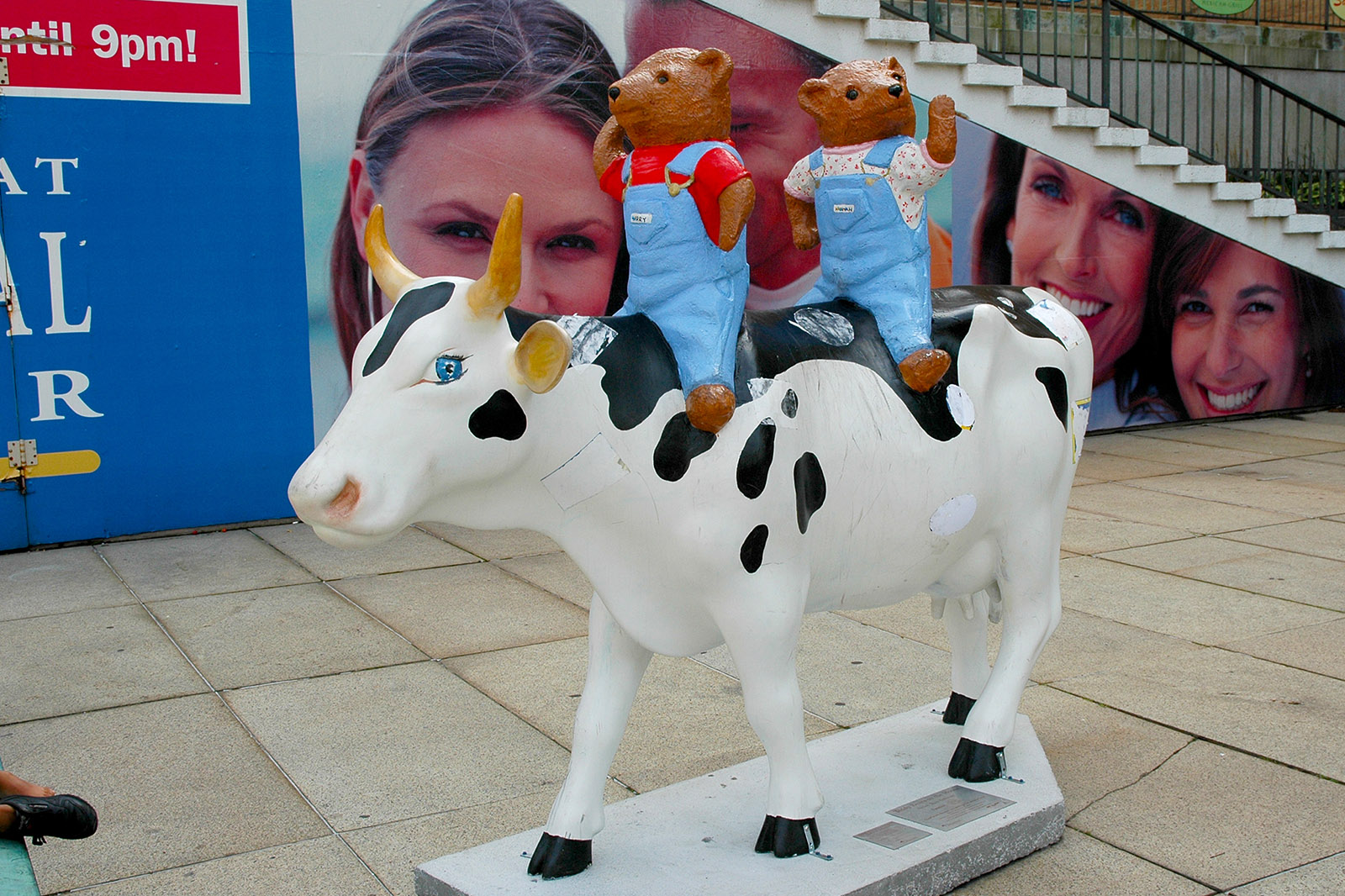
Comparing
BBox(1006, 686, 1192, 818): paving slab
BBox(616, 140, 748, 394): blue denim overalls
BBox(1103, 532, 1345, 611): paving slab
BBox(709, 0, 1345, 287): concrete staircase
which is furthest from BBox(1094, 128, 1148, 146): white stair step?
BBox(616, 140, 748, 394): blue denim overalls

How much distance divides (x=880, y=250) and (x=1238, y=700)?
2481 mm

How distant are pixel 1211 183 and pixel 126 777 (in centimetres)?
1013

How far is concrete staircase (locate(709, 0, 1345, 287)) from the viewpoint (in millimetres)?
9234

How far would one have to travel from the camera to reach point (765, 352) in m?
2.98

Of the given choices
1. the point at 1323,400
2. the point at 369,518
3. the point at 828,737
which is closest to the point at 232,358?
the point at 828,737

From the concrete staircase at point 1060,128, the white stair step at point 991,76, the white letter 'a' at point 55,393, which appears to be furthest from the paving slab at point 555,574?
the white stair step at point 991,76

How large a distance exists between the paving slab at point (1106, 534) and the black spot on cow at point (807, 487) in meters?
4.23

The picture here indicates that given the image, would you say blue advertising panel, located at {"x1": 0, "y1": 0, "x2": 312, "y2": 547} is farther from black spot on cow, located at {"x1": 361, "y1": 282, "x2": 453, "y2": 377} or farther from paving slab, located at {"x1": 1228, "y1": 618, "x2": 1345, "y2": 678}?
paving slab, located at {"x1": 1228, "y1": 618, "x2": 1345, "y2": 678}

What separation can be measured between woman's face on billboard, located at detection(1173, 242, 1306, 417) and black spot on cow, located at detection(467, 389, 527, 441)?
9.66 metres

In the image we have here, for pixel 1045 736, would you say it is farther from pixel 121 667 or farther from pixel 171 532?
pixel 171 532

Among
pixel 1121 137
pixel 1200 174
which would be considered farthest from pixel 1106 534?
pixel 1200 174

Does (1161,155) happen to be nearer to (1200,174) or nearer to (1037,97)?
(1200,174)

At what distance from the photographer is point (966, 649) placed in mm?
3871

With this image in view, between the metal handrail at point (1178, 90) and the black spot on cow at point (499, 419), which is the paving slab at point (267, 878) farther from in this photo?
the metal handrail at point (1178, 90)
